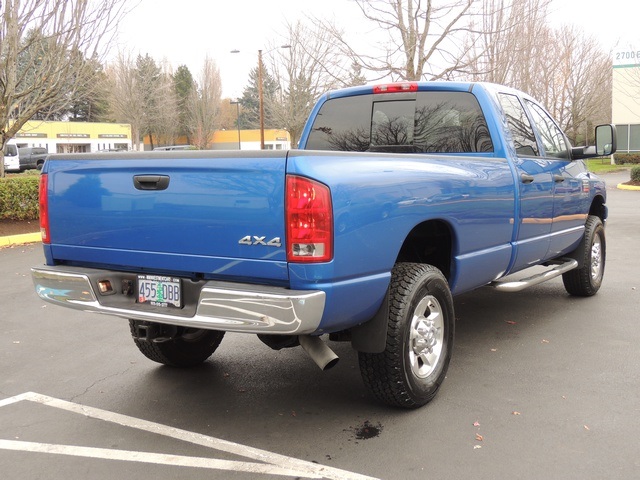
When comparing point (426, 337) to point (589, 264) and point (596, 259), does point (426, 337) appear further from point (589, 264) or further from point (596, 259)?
point (596, 259)

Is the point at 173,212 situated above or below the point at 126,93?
below

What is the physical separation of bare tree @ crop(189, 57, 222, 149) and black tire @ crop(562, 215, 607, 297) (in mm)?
60208

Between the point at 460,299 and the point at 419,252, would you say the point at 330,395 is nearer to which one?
the point at 419,252

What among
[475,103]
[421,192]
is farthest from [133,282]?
[475,103]

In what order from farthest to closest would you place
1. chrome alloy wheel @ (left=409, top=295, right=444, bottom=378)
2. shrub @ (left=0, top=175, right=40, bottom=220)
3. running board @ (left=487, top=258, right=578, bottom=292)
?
shrub @ (left=0, top=175, right=40, bottom=220) → running board @ (left=487, top=258, right=578, bottom=292) → chrome alloy wheel @ (left=409, top=295, right=444, bottom=378)

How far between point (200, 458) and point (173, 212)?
50.8 inches

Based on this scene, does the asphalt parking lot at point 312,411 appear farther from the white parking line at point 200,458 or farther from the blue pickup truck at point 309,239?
the blue pickup truck at point 309,239

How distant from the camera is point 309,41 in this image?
1350 inches

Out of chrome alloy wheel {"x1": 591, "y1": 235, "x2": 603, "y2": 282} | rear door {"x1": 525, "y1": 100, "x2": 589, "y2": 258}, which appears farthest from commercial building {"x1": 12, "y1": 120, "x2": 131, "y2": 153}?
rear door {"x1": 525, "y1": 100, "x2": 589, "y2": 258}

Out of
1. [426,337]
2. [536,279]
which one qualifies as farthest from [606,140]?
[426,337]

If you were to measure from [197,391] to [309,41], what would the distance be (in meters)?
32.0

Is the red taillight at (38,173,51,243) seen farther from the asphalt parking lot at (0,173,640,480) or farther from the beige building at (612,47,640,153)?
the beige building at (612,47,640,153)

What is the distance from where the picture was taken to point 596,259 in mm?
7043

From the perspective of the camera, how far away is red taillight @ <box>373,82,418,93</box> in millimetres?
5184
